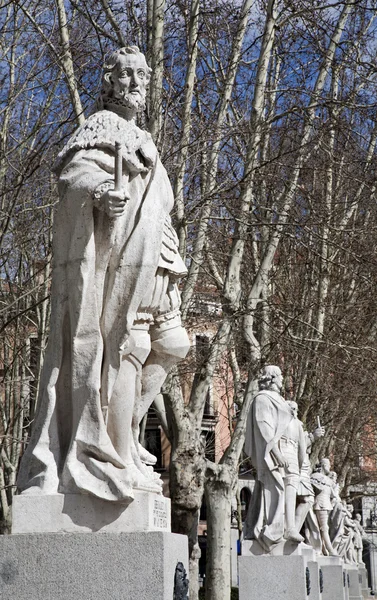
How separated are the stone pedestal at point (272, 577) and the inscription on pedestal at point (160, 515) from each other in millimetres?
7674

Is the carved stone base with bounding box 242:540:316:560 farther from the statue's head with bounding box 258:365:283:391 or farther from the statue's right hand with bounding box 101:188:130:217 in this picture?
the statue's right hand with bounding box 101:188:130:217

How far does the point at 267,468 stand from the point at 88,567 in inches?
349

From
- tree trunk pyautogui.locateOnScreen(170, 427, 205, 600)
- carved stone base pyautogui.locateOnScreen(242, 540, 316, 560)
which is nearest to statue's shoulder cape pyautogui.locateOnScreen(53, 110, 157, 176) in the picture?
carved stone base pyautogui.locateOnScreen(242, 540, 316, 560)

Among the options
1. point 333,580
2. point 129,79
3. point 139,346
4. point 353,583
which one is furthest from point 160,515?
point 353,583

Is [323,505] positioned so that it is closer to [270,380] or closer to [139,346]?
[270,380]

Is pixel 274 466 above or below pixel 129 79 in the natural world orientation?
below

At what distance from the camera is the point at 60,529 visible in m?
6.57

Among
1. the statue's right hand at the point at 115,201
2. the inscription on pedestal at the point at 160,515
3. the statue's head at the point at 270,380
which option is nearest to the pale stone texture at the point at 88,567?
the inscription on pedestal at the point at 160,515

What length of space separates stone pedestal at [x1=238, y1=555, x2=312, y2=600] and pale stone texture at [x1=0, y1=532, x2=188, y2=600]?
8.08 meters

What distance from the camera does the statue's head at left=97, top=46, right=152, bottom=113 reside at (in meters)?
7.33

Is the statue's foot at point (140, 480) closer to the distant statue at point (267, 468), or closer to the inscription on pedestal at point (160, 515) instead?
the inscription on pedestal at point (160, 515)

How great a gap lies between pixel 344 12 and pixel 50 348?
14.4m

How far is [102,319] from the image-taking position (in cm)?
697

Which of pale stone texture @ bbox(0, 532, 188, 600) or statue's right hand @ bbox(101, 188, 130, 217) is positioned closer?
pale stone texture @ bbox(0, 532, 188, 600)
